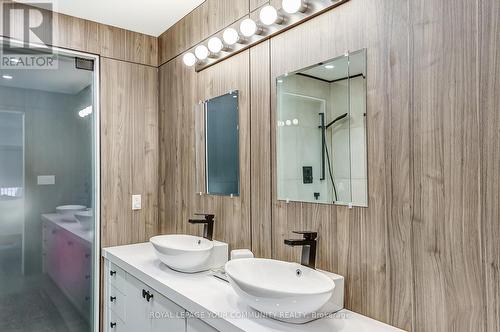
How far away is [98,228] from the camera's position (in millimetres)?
2520

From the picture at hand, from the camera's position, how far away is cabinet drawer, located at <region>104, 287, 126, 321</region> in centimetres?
219

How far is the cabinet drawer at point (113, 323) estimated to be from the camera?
2203 mm

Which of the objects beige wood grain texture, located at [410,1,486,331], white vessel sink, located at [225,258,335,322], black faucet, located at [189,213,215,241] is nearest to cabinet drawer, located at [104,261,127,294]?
black faucet, located at [189,213,215,241]

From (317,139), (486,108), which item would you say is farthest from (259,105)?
(486,108)

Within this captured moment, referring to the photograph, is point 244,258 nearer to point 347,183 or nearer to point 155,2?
point 347,183

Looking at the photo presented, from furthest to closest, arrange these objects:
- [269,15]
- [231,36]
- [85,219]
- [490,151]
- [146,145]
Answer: [146,145] → [85,219] → [231,36] → [269,15] → [490,151]

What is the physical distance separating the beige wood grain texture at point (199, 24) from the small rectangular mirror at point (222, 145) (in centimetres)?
47

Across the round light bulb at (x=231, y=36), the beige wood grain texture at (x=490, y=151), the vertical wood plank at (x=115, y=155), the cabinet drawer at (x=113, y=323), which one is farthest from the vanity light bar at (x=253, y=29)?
the cabinet drawer at (x=113, y=323)

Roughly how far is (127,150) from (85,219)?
612 millimetres

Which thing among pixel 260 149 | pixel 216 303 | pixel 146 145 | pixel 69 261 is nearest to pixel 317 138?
pixel 260 149

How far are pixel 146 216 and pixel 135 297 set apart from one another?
84 cm

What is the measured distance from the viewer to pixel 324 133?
1539mm

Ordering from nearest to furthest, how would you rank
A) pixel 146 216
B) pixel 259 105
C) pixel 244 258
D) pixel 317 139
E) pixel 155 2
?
pixel 317 139 < pixel 244 258 < pixel 259 105 < pixel 155 2 < pixel 146 216

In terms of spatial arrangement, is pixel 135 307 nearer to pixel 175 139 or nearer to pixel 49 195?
pixel 49 195
